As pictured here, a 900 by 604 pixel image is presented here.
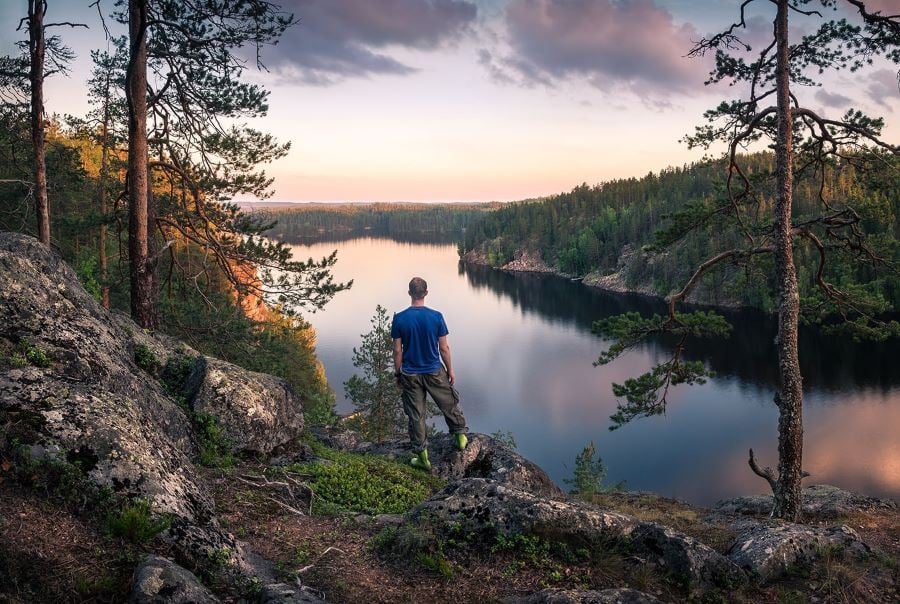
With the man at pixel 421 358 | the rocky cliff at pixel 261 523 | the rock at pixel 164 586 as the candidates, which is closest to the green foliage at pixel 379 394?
the man at pixel 421 358

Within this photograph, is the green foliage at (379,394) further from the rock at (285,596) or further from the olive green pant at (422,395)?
the rock at (285,596)

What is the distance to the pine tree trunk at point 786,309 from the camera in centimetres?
968

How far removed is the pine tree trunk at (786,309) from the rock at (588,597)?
700cm

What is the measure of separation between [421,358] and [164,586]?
4.99m

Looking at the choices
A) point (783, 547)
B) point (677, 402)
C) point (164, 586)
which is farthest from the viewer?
Result: point (677, 402)

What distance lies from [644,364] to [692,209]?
162 feet

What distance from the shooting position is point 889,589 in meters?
4.97

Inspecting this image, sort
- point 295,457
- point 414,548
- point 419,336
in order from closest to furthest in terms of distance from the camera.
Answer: point 414,548 → point 419,336 → point 295,457

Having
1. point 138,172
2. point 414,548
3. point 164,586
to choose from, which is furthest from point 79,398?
point 138,172

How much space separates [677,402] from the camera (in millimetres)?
45812

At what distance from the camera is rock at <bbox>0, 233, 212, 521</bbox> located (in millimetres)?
3936

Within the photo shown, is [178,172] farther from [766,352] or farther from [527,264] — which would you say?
[527,264]

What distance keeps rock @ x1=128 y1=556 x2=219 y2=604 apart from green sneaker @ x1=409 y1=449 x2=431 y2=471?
16.9 ft

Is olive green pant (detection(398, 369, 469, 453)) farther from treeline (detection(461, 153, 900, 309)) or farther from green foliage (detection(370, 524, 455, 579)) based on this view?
treeline (detection(461, 153, 900, 309))
